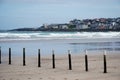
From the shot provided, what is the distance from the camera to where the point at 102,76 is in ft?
42.2

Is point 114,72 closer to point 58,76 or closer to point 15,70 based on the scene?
point 58,76

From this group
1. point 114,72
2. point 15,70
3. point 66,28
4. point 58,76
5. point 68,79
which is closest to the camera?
point 68,79

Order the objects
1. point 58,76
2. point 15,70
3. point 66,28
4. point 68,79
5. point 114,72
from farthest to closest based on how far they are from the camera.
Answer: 1. point 66,28
2. point 15,70
3. point 114,72
4. point 58,76
5. point 68,79

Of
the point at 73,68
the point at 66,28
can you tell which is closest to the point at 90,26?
the point at 66,28

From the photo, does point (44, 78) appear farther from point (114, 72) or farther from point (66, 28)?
point (66, 28)

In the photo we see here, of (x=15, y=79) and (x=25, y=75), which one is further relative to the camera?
(x=25, y=75)

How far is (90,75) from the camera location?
13133mm

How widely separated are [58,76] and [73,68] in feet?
A: 8.98

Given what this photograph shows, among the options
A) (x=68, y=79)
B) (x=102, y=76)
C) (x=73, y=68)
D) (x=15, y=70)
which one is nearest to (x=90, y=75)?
(x=102, y=76)

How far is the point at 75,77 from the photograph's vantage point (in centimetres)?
1263

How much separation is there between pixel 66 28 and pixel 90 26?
32.3ft

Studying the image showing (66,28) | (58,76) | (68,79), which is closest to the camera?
(68,79)

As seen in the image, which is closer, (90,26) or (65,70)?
(65,70)

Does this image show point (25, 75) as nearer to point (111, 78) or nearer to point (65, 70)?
point (65, 70)
